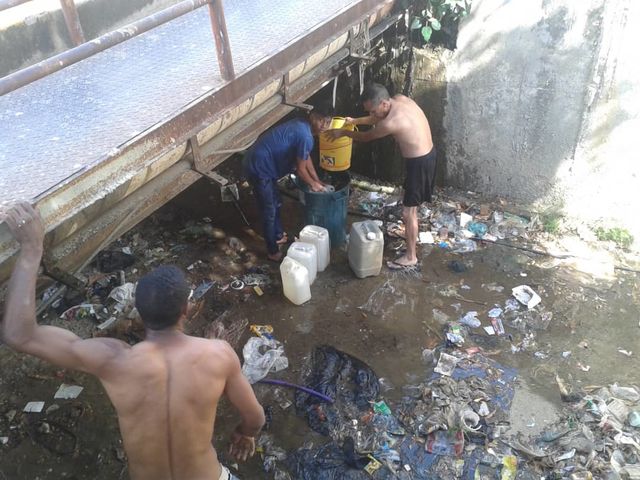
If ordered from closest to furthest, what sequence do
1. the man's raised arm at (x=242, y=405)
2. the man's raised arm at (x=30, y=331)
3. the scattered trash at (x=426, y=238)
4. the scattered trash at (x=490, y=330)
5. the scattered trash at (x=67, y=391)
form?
the man's raised arm at (x=30, y=331)
the man's raised arm at (x=242, y=405)
the scattered trash at (x=67, y=391)
the scattered trash at (x=490, y=330)
the scattered trash at (x=426, y=238)

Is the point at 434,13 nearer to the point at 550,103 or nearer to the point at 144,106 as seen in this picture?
the point at 550,103

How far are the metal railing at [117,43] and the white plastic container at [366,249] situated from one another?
247 centimetres

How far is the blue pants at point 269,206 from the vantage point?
5.46 metres

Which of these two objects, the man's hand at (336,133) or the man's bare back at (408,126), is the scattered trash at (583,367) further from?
the man's hand at (336,133)

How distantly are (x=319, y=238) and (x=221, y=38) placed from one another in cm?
269

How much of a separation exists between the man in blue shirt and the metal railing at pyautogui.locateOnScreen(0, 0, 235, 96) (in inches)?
75.8

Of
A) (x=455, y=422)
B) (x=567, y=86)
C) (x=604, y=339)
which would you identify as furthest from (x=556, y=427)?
(x=567, y=86)

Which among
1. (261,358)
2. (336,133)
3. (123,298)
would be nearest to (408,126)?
(336,133)

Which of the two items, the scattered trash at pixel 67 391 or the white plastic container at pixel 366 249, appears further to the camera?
the white plastic container at pixel 366 249

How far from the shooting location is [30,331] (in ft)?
7.12

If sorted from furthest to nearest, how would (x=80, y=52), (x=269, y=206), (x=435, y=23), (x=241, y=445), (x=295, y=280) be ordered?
(x=435, y=23) < (x=269, y=206) < (x=295, y=280) < (x=241, y=445) < (x=80, y=52)

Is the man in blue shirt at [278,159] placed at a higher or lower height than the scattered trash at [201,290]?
higher

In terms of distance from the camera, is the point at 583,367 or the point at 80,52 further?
the point at 583,367

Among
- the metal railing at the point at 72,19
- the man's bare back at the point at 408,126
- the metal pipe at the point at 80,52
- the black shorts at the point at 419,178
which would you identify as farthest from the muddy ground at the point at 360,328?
the metal pipe at the point at 80,52
